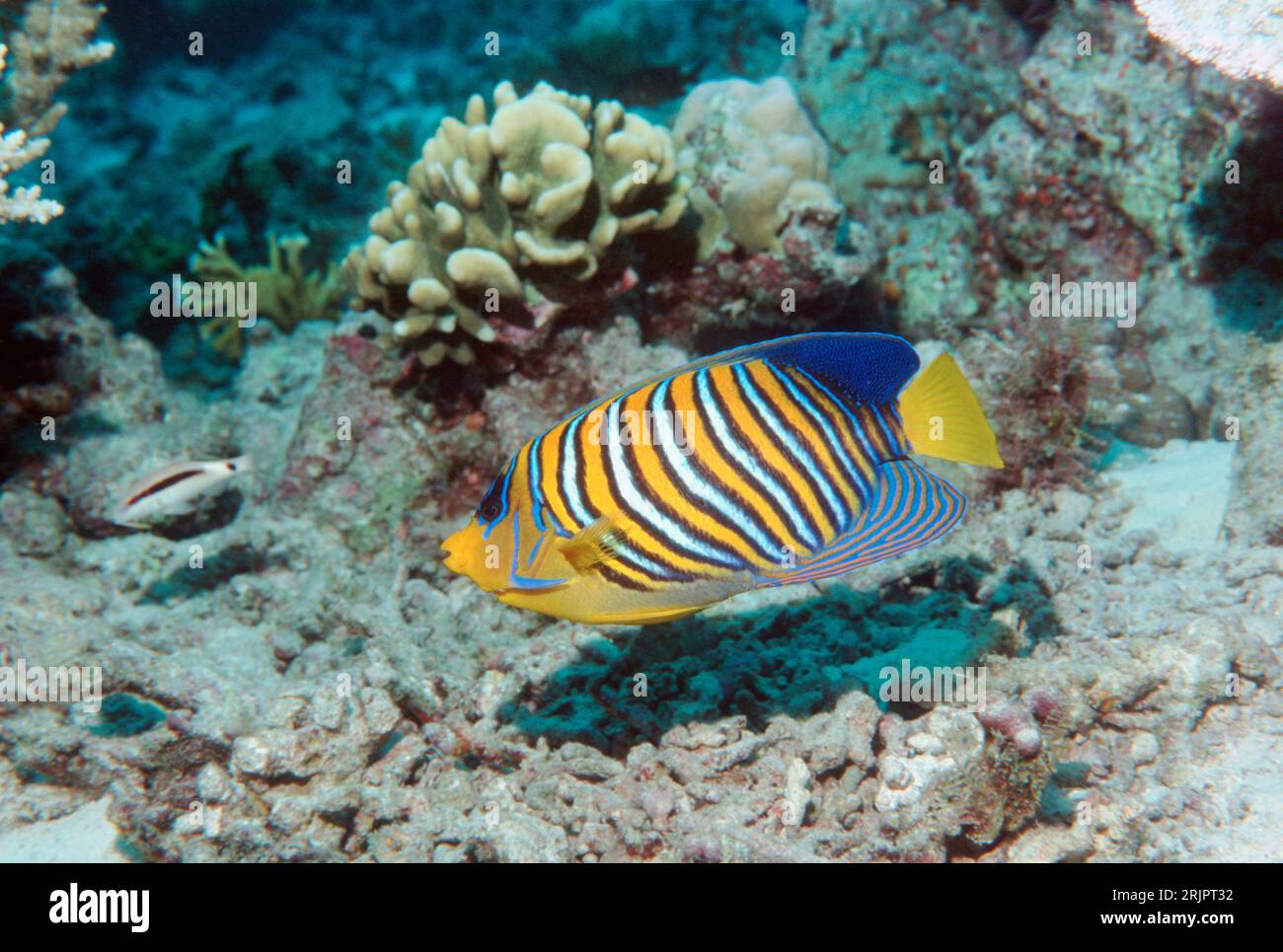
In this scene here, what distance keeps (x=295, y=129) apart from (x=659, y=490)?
12.9 m

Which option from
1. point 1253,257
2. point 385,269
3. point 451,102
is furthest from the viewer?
point 451,102

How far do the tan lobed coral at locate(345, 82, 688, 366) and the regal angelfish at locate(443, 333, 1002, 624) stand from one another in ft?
7.77

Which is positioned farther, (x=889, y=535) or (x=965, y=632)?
(x=965, y=632)

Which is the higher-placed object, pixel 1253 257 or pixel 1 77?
pixel 1 77

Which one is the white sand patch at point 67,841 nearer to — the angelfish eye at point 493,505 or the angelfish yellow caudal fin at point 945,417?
the angelfish eye at point 493,505

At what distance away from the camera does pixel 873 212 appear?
6914 millimetres

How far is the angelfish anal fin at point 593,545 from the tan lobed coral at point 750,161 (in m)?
3.31

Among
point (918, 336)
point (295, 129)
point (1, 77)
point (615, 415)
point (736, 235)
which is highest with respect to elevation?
point (295, 129)

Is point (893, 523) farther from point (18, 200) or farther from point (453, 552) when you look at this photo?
point (18, 200)

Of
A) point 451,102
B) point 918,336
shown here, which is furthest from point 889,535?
point 451,102

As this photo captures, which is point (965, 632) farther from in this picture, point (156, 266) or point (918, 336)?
point (156, 266)

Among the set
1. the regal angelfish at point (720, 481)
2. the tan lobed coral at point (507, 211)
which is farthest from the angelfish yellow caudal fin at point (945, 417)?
the tan lobed coral at point (507, 211)

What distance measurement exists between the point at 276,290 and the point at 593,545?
7338 mm

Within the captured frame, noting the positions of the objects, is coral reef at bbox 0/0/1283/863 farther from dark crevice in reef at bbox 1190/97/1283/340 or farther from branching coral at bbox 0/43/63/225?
branching coral at bbox 0/43/63/225
